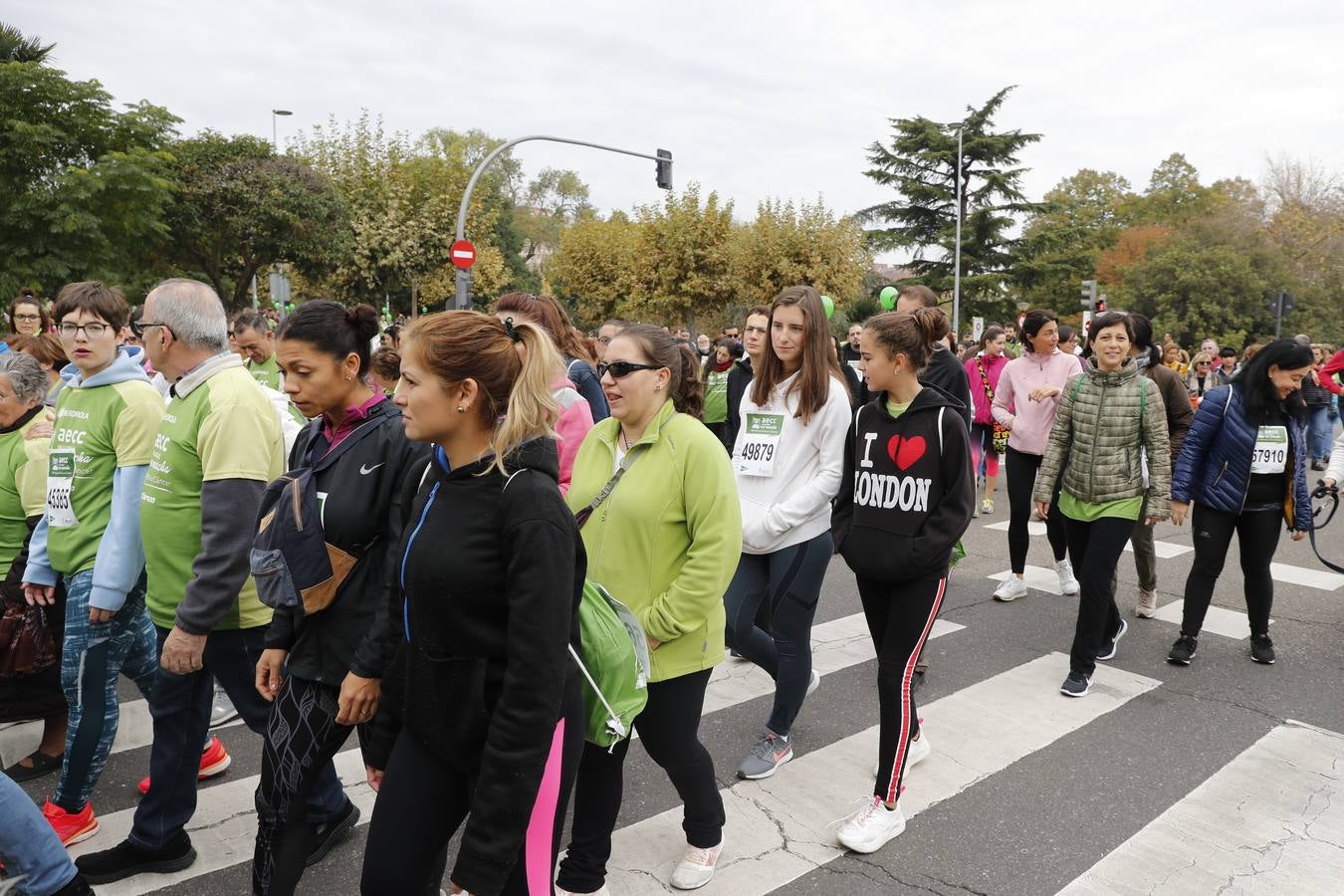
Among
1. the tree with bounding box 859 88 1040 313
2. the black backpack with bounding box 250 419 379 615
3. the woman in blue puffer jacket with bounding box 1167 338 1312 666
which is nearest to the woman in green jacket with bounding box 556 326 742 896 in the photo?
the black backpack with bounding box 250 419 379 615

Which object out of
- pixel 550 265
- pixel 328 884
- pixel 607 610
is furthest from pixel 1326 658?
pixel 550 265

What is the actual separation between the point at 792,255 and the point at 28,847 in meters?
31.5

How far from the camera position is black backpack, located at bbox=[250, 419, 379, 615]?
251 centimetres

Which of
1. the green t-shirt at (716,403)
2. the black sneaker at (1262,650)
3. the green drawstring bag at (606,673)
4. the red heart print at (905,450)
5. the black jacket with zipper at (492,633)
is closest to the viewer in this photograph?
the black jacket with zipper at (492,633)

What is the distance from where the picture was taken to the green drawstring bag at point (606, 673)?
7.56ft

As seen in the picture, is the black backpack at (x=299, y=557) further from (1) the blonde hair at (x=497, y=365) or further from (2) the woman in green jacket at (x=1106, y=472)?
→ (2) the woman in green jacket at (x=1106, y=472)

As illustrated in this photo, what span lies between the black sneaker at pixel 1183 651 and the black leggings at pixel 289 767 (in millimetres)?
4793

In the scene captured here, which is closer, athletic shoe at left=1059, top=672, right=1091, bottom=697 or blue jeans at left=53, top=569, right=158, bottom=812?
blue jeans at left=53, top=569, right=158, bottom=812

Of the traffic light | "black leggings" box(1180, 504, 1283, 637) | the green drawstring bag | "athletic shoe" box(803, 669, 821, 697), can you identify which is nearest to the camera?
the green drawstring bag

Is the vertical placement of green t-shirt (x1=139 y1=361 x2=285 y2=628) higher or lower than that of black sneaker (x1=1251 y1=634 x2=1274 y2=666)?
higher

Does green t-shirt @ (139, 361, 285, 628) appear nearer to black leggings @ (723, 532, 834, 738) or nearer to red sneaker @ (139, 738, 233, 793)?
red sneaker @ (139, 738, 233, 793)

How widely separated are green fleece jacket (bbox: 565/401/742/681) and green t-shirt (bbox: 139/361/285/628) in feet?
3.71

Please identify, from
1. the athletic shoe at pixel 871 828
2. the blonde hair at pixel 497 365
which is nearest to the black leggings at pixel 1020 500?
the athletic shoe at pixel 871 828

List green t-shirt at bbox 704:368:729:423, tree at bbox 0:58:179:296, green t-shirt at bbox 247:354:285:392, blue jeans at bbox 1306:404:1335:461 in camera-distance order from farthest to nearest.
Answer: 1. tree at bbox 0:58:179:296
2. blue jeans at bbox 1306:404:1335:461
3. green t-shirt at bbox 704:368:729:423
4. green t-shirt at bbox 247:354:285:392
